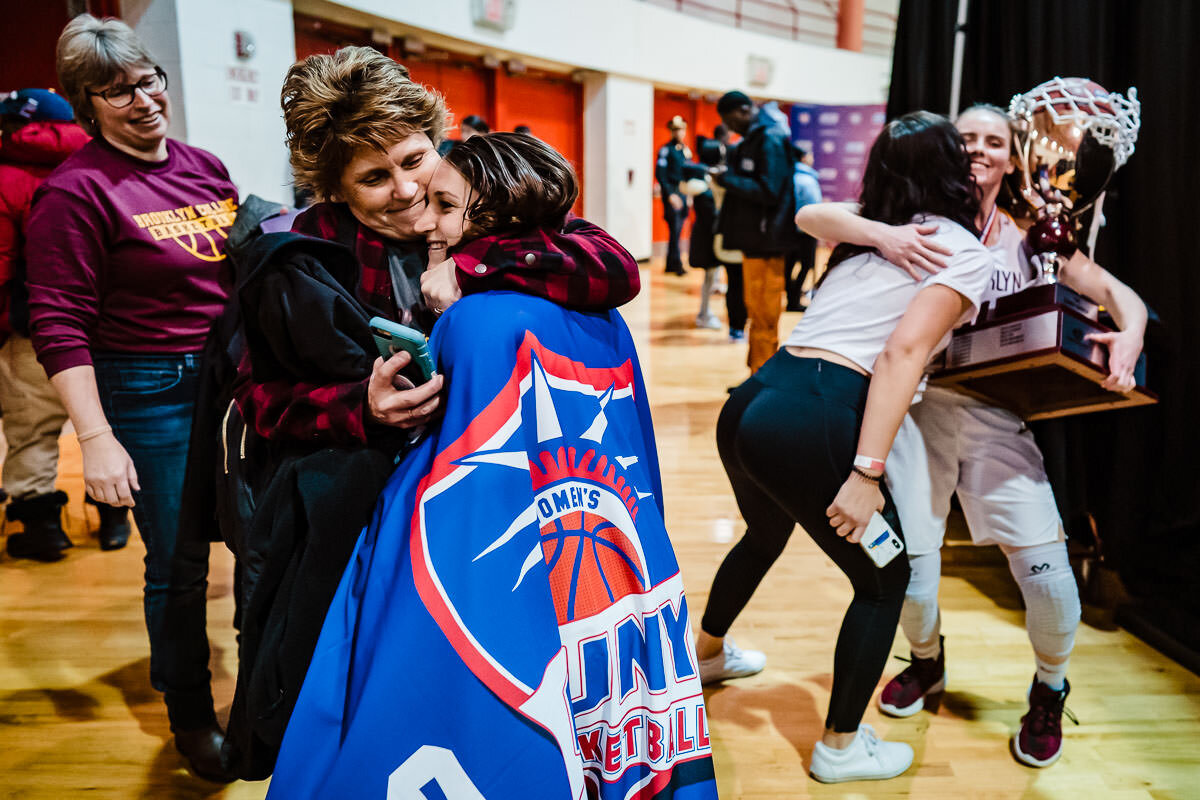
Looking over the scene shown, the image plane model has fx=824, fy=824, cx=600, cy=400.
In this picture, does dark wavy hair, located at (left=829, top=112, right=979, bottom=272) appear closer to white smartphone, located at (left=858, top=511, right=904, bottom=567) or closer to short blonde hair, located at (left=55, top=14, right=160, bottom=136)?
white smartphone, located at (left=858, top=511, right=904, bottom=567)

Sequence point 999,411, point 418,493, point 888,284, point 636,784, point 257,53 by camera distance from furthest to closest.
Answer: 1. point 257,53
2. point 999,411
3. point 888,284
4. point 636,784
5. point 418,493

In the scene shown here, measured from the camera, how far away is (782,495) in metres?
1.69

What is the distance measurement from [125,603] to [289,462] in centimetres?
219

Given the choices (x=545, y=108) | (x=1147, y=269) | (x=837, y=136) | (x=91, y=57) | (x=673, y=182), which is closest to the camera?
(x=91, y=57)

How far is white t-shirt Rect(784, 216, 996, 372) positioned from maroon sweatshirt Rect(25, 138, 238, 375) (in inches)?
50.2

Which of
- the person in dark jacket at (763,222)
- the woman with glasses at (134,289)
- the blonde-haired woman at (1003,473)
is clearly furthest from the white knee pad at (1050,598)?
the person in dark jacket at (763,222)

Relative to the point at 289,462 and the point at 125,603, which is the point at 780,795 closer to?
the point at 289,462

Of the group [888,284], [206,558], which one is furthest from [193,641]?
[888,284]

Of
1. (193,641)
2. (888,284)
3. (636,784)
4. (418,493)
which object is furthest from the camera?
(193,641)

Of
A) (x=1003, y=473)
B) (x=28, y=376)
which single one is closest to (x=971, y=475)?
(x=1003, y=473)

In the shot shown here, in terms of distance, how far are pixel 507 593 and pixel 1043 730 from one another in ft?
5.22

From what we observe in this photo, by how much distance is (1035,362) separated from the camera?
5.62ft

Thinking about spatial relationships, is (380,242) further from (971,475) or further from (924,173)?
(971,475)

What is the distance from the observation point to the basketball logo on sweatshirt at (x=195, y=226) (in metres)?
1.76
